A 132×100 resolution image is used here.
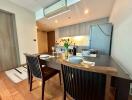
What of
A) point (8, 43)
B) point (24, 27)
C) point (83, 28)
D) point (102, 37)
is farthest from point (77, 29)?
point (8, 43)

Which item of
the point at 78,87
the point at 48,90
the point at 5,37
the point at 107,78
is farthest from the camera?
the point at 5,37

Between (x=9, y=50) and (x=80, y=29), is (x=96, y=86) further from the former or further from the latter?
(x=80, y=29)

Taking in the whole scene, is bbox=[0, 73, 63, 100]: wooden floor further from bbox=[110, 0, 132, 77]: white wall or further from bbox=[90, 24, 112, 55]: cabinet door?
bbox=[90, 24, 112, 55]: cabinet door

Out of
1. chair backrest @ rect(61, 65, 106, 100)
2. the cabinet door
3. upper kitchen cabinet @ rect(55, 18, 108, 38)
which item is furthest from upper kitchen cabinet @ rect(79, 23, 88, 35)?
chair backrest @ rect(61, 65, 106, 100)

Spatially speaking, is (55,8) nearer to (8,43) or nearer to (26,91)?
(8,43)

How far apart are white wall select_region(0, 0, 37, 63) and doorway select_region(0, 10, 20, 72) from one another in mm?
169

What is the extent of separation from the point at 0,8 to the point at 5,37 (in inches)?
41.3

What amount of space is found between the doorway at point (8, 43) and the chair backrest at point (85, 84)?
3308 mm

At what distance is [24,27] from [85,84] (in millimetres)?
3973

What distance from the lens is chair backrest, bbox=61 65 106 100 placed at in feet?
2.31

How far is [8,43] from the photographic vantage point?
10.9 ft

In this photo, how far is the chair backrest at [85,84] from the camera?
71 cm

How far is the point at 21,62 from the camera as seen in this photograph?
12.2ft

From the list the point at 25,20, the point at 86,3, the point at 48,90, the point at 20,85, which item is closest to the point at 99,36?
the point at 86,3
